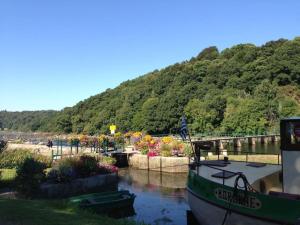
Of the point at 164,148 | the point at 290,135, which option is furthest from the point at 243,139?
the point at 290,135

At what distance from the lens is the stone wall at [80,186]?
20.9 metres

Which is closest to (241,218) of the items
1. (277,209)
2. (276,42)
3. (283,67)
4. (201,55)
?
(277,209)

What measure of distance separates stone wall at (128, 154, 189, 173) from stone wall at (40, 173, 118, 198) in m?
Result: 7.91

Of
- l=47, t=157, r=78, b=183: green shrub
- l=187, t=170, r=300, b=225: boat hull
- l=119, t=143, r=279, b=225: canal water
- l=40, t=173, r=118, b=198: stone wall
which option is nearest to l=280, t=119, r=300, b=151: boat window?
l=187, t=170, r=300, b=225: boat hull

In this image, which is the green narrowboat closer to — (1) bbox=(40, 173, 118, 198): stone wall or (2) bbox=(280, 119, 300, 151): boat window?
(2) bbox=(280, 119, 300, 151): boat window

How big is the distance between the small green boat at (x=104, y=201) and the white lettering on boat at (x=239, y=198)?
6.04 metres

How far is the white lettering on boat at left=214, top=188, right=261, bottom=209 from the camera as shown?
36.3 ft

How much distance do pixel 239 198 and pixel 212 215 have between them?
6.28 ft

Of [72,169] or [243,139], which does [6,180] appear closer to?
[72,169]

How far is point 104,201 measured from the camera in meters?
17.8

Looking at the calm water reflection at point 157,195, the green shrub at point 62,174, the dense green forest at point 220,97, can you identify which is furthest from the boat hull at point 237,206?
the dense green forest at point 220,97

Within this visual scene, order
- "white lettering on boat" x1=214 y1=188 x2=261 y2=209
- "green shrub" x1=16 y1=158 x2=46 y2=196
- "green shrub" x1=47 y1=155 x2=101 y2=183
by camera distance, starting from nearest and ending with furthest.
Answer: "white lettering on boat" x1=214 y1=188 x2=261 y2=209
"green shrub" x1=16 y1=158 x2=46 y2=196
"green shrub" x1=47 y1=155 x2=101 y2=183

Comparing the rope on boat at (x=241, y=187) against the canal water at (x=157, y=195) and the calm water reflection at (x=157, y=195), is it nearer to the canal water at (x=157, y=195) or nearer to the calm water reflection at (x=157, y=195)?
the canal water at (x=157, y=195)

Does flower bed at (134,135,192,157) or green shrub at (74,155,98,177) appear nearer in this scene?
green shrub at (74,155,98,177)
